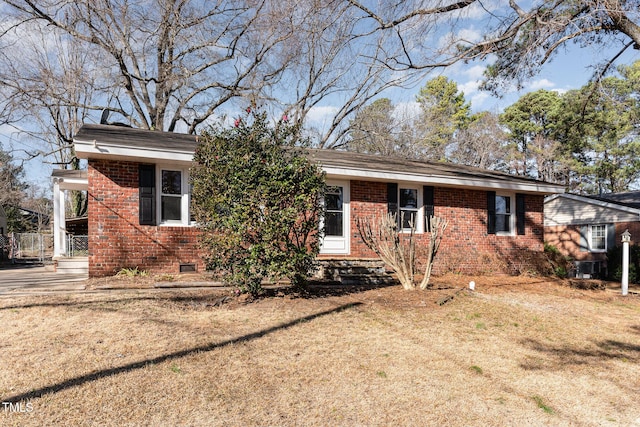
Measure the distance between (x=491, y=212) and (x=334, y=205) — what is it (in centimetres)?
515

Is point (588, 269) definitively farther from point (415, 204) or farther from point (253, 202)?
point (253, 202)

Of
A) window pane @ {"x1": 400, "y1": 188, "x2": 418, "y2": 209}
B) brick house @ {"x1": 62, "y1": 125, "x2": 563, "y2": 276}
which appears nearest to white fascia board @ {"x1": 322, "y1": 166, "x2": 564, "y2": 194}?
brick house @ {"x1": 62, "y1": 125, "x2": 563, "y2": 276}

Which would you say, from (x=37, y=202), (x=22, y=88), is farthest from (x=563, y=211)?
(x=37, y=202)

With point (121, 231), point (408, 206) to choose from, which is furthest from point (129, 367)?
point (408, 206)

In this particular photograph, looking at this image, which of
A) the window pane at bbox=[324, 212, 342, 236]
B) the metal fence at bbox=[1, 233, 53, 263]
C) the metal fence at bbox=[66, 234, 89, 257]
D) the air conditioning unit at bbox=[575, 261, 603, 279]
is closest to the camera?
the window pane at bbox=[324, 212, 342, 236]

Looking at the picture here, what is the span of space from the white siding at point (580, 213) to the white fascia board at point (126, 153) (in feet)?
59.0

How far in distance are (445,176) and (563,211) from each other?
39.9 ft

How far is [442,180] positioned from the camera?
11.7 m

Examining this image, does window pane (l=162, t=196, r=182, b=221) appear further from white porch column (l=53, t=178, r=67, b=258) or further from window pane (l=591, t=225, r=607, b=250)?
window pane (l=591, t=225, r=607, b=250)

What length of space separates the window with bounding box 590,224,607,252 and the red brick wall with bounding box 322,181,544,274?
754 cm

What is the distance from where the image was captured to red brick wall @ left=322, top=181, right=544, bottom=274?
37.5 feet

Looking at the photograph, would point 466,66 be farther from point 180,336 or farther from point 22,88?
point 22,88

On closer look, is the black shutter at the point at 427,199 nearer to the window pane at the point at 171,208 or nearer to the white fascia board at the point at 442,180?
the white fascia board at the point at 442,180

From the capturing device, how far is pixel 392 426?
304cm
